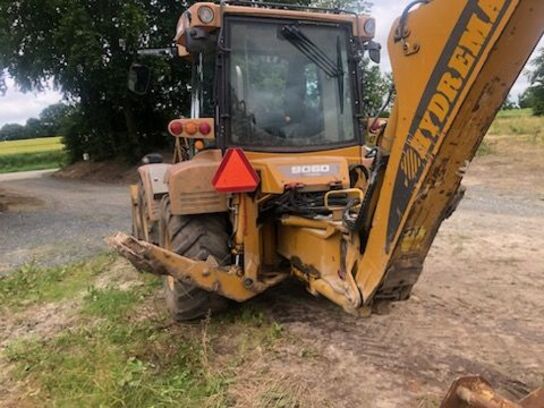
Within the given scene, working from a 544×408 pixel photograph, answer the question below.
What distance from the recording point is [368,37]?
473 centimetres

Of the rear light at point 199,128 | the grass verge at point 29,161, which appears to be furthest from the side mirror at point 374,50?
the grass verge at point 29,161

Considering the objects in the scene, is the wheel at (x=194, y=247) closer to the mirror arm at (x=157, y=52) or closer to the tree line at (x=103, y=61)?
the mirror arm at (x=157, y=52)

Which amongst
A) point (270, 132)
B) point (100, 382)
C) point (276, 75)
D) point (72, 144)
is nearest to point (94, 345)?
point (100, 382)

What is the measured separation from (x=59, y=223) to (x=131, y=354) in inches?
278

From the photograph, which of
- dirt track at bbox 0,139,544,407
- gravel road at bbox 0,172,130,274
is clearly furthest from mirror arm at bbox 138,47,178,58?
gravel road at bbox 0,172,130,274

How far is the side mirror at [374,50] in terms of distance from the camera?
4851mm

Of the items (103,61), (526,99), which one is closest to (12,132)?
(103,61)

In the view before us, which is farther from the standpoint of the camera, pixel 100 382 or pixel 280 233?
pixel 280 233

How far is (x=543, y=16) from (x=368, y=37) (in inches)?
104

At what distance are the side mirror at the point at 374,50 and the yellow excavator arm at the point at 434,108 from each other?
6.93 feet

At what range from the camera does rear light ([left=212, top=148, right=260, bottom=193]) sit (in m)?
4.05

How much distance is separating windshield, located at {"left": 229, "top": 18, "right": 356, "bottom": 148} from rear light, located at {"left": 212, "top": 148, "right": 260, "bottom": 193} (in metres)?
0.40

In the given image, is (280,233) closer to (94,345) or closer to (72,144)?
(94,345)

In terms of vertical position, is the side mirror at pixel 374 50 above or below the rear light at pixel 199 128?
above
